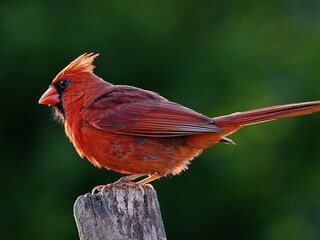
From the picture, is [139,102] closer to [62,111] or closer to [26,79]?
[62,111]

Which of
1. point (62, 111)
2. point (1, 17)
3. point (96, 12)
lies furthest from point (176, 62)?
point (62, 111)

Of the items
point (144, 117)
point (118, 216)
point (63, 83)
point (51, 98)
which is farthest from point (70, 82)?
point (118, 216)

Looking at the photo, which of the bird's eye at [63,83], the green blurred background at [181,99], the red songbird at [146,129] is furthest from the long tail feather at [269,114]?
the green blurred background at [181,99]

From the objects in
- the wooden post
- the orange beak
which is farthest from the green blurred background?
the wooden post

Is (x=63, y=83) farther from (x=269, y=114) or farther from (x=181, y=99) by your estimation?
(x=181, y=99)

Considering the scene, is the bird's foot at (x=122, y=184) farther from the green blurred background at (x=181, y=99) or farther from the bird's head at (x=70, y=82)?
the green blurred background at (x=181, y=99)

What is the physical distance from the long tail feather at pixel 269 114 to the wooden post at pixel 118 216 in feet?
3.83

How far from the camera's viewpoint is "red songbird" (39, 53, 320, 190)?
627 centimetres

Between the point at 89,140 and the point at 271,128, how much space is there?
3993mm

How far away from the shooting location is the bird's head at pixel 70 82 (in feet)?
22.5

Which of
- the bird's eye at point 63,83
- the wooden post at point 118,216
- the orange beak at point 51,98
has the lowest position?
the wooden post at point 118,216

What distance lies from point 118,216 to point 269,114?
57.5 inches

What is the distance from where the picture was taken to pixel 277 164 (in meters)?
10.3

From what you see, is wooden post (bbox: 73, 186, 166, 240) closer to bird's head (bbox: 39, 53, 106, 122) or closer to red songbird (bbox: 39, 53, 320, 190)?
red songbird (bbox: 39, 53, 320, 190)
